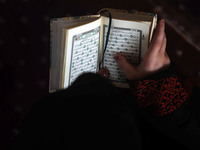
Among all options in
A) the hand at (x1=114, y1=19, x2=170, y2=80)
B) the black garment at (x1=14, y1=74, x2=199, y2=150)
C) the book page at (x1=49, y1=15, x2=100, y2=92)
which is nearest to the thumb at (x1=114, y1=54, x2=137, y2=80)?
the hand at (x1=114, y1=19, x2=170, y2=80)

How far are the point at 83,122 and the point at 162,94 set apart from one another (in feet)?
1.29

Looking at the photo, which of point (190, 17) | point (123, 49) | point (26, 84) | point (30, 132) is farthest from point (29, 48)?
point (190, 17)

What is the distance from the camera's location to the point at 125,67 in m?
0.76

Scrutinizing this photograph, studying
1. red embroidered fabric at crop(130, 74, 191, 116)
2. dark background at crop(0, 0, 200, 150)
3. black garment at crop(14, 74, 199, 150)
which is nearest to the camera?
black garment at crop(14, 74, 199, 150)

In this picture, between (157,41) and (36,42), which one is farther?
(36,42)

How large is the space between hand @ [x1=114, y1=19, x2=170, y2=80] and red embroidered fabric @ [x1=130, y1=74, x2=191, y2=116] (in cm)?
4

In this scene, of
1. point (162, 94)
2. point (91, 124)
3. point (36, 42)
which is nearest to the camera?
point (91, 124)

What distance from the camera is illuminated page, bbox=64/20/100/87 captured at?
71cm

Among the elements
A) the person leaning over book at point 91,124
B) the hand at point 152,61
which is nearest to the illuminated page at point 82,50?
the hand at point 152,61

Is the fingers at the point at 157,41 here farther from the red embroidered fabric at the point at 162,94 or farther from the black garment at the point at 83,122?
the black garment at the point at 83,122

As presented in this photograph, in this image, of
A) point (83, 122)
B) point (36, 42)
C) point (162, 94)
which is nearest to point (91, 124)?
point (83, 122)

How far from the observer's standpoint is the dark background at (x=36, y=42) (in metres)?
1.05

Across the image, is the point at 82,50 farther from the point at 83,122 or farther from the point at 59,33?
the point at 83,122

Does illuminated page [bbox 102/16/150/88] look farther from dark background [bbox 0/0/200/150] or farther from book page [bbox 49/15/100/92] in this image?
dark background [bbox 0/0/200/150]
